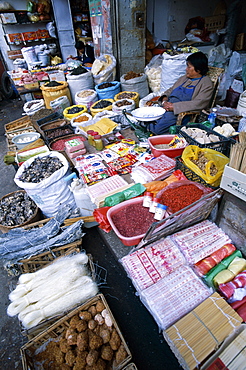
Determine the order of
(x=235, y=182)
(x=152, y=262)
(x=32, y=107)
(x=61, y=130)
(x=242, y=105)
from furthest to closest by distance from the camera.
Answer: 1. (x=32, y=107)
2. (x=61, y=130)
3. (x=242, y=105)
4. (x=152, y=262)
5. (x=235, y=182)

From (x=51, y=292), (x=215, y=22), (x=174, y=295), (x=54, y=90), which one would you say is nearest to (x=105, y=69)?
(x=54, y=90)

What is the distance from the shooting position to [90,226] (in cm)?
301

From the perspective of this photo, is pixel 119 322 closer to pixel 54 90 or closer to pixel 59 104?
pixel 59 104

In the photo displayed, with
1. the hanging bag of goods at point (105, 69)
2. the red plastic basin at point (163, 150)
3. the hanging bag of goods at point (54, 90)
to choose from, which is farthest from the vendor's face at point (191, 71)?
the hanging bag of goods at point (54, 90)

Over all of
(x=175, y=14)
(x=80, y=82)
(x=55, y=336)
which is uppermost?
(x=175, y=14)

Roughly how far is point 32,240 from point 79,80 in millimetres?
4336

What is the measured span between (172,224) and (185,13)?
7.26 meters

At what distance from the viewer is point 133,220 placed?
207 cm

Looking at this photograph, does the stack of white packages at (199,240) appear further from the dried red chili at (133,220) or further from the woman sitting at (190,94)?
the woman sitting at (190,94)

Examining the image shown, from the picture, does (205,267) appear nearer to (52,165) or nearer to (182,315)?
(182,315)

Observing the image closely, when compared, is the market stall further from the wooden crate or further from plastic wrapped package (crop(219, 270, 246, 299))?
the wooden crate

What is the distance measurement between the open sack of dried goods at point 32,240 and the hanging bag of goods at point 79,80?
404 cm

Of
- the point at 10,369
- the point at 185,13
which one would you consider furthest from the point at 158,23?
the point at 10,369

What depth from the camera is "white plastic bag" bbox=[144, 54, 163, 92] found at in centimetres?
509
